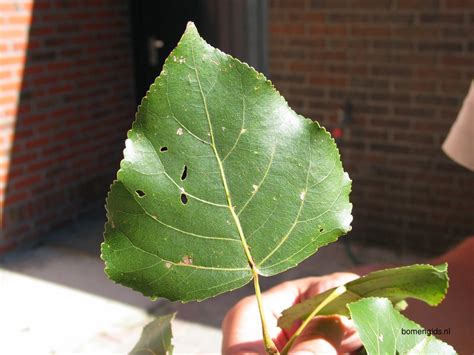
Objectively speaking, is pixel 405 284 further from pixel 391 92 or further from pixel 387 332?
pixel 391 92

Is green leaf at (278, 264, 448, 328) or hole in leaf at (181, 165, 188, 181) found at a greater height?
hole in leaf at (181, 165, 188, 181)

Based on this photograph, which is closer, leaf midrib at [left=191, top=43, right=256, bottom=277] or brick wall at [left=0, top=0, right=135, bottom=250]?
leaf midrib at [left=191, top=43, right=256, bottom=277]

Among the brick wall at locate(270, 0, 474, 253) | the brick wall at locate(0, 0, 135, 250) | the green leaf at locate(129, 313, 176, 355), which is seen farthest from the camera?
the brick wall at locate(0, 0, 135, 250)

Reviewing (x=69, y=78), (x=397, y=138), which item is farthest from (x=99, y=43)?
(x=397, y=138)

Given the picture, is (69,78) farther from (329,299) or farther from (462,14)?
(329,299)

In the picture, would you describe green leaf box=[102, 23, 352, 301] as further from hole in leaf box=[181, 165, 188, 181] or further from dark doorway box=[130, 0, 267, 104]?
dark doorway box=[130, 0, 267, 104]

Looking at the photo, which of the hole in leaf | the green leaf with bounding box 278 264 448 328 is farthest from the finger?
the hole in leaf

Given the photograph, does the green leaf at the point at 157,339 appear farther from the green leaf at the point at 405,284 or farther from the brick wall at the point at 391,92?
the brick wall at the point at 391,92
